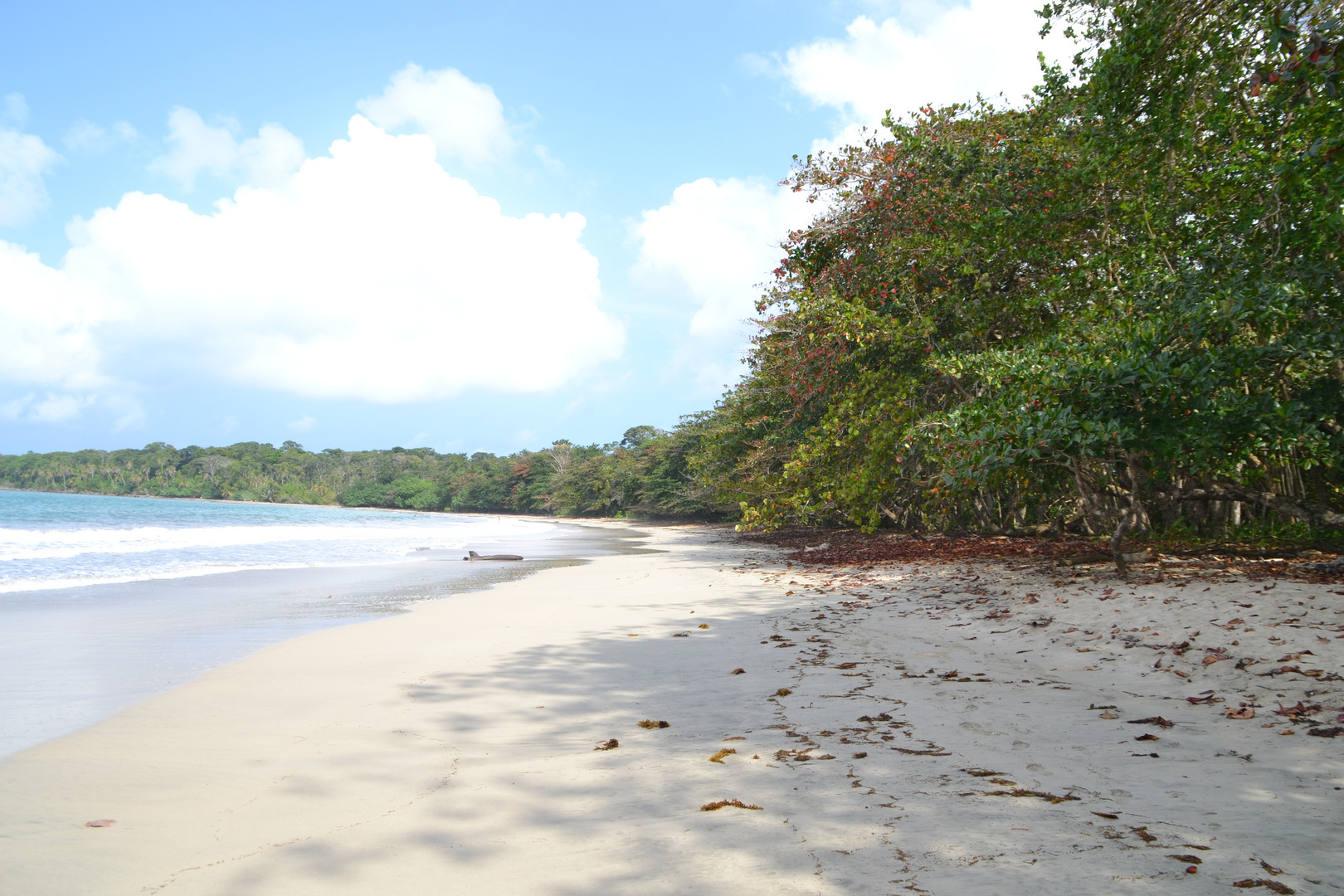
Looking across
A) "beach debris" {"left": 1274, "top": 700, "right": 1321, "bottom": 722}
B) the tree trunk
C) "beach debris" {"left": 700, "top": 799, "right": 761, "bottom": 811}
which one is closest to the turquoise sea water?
"beach debris" {"left": 700, "top": 799, "right": 761, "bottom": 811}

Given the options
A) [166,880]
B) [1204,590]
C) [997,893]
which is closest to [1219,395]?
[1204,590]

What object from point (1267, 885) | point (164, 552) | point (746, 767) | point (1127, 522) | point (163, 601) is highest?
point (1127, 522)

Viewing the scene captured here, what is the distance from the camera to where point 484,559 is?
59.3ft

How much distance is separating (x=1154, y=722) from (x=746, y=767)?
222 centimetres

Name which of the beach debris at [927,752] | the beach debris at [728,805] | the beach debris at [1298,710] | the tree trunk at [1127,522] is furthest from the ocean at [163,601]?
the tree trunk at [1127,522]

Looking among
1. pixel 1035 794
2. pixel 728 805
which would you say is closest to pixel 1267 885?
pixel 1035 794

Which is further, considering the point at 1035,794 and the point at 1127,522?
the point at 1127,522

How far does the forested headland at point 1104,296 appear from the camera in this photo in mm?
6875

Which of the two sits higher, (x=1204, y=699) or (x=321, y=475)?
(x=321, y=475)

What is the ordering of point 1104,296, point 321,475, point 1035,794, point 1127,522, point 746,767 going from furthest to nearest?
point 321,475 < point 1104,296 < point 1127,522 < point 746,767 < point 1035,794

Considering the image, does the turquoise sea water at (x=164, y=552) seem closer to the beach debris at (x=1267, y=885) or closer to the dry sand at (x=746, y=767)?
the dry sand at (x=746, y=767)

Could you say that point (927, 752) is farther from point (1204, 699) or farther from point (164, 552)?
point (164, 552)

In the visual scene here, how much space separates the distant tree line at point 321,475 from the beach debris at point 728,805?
208 feet

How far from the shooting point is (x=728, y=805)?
2711 mm
